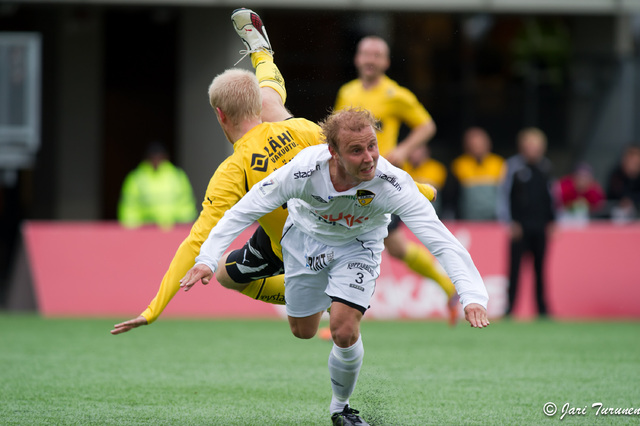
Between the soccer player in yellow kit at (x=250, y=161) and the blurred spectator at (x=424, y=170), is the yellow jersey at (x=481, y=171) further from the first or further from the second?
the soccer player in yellow kit at (x=250, y=161)

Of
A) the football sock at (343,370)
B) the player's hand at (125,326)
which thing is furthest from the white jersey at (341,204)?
the football sock at (343,370)

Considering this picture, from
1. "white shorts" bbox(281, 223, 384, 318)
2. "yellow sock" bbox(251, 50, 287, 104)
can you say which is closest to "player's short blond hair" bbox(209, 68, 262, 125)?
"yellow sock" bbox(251, 50, 287, 104)

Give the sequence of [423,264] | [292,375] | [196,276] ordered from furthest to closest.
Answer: [423,264], [292,375], [196,276]

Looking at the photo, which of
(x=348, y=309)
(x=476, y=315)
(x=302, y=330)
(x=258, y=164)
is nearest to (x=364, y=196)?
(x=348, y=309)

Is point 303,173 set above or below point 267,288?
above

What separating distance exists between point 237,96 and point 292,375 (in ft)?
8.29

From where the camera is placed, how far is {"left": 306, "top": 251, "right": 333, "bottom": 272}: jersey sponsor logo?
5082mm

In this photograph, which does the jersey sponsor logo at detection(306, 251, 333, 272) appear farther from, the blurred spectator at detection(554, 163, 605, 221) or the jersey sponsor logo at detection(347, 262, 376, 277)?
the blurred spectator at detection(554, 163, 605, 221)

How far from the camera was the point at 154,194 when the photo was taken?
44.5 ft

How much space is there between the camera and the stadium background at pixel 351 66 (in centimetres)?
1463

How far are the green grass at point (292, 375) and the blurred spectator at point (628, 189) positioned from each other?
2.96 m

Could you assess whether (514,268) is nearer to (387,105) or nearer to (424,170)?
(424,170)

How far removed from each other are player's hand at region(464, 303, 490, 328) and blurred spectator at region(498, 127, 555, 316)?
24.3 feet

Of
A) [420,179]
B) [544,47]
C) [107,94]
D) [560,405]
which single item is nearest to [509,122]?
[544,47]
